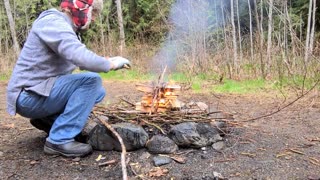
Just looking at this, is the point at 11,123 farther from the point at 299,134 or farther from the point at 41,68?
the point at 299,134

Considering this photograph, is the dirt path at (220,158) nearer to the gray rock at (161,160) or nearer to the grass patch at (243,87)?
the gray rock at (161,160)

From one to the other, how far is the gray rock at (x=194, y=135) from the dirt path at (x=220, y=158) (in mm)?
67

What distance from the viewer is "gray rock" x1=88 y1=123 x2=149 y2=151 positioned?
2598mm

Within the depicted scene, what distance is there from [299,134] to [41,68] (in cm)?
220

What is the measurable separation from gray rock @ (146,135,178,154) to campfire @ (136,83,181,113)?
16.6 inches

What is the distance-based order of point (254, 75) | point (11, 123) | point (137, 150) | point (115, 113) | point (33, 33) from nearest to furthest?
point (33, 33) → point (137, 150) → point (115, 113) → point (11, 123) → point (254, 75)

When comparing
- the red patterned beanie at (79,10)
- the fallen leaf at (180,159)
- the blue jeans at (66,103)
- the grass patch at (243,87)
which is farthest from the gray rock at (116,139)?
the grass patch at (243,87)

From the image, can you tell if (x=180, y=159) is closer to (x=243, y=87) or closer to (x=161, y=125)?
(x=161, y=125)

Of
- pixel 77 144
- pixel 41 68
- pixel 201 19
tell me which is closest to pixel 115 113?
pixel 77 144

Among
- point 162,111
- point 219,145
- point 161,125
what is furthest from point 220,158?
point 162,111

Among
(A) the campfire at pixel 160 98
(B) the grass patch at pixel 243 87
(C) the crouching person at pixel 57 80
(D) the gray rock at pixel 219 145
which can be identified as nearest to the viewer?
(C) the crouching person at pixel 57 80

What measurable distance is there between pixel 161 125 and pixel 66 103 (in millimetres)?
776

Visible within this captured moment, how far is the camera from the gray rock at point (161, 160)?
2398 millimetres

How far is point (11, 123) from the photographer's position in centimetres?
356
